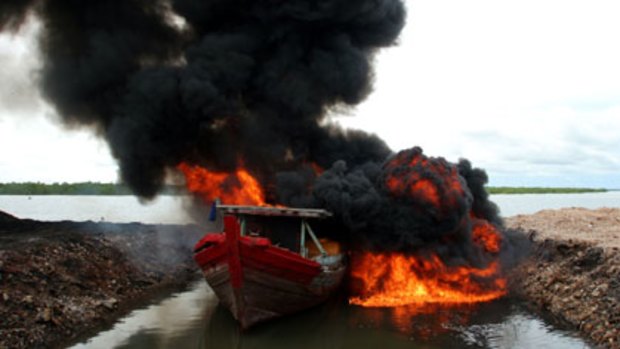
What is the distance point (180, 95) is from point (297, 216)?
31.9 feet

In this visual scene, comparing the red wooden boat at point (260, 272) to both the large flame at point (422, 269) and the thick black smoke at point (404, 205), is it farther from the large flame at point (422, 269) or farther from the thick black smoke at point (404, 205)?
the large flame at point (422, 269)

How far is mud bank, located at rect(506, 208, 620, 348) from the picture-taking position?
15.3 metres

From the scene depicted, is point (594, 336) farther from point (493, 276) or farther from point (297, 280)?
point (297, 280)

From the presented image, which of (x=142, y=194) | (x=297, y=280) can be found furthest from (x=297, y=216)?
(x=142, y=194)

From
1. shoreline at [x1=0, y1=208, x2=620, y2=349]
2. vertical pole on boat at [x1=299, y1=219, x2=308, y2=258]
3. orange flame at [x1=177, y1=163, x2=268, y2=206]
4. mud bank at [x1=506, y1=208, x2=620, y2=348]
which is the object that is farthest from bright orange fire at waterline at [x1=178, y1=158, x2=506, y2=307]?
orange flame at [x1=177, y1=163, x2=268, y2=206]

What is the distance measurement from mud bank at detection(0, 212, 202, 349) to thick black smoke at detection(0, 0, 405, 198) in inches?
147

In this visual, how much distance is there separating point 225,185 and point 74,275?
337 inches

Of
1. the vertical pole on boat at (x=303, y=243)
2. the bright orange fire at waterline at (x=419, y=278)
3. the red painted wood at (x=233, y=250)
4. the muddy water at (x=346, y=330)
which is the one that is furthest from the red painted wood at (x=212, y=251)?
the bright orange fire at waterline at (x=419, y=278)

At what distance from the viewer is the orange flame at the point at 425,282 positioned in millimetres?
21125

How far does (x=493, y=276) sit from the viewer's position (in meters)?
22.2

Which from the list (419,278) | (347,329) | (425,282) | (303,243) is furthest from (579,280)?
(303,243)

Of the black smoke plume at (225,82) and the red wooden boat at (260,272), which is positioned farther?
the black smoke plume at (225,82)

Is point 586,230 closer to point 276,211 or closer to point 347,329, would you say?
point 347,329

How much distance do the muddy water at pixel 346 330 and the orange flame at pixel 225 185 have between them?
20.4 ft
